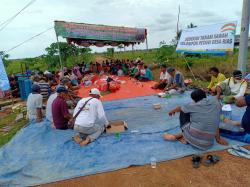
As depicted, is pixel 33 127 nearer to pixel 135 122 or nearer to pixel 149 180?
pixel 135 122

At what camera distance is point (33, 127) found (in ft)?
18.0

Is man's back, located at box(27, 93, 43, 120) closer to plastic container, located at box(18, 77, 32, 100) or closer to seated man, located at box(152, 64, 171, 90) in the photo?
plastic container, located at box(18, 77, 32, 100)

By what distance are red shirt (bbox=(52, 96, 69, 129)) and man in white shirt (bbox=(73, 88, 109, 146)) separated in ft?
1.97

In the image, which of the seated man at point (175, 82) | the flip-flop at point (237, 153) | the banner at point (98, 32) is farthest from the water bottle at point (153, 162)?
the banner at point (98, 32)

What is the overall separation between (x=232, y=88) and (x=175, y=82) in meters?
2.13

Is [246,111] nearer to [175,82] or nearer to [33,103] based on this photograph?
[175,82]

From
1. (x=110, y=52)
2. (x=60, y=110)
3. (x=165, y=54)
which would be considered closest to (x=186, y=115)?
(x=60, y=110)

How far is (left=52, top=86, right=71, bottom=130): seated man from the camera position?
4.77 m

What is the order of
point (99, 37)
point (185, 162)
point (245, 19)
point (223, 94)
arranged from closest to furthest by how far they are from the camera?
point (185, 162), point (223, 94), point (245, 19), point (99, 37)

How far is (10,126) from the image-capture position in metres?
6.45

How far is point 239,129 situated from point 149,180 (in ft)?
6.74

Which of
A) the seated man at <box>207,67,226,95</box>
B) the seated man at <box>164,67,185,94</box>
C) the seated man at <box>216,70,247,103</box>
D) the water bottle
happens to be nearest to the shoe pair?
the water bottle

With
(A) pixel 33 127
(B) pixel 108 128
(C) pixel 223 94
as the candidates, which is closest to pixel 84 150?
(B) pixel 108 128

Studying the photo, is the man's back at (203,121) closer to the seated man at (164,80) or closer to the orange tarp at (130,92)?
the orange tarp at (130,92)
